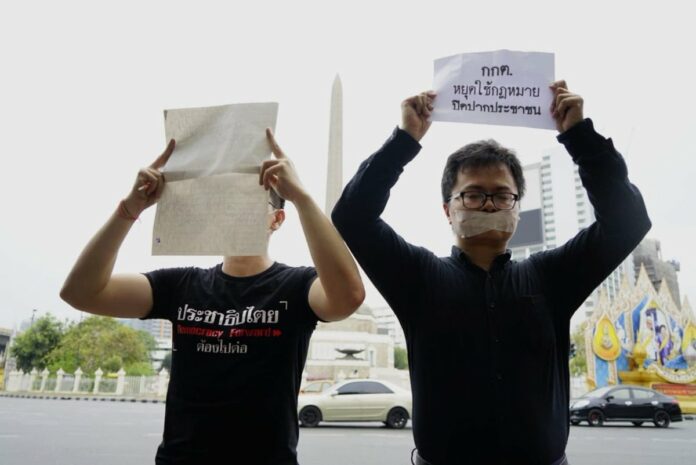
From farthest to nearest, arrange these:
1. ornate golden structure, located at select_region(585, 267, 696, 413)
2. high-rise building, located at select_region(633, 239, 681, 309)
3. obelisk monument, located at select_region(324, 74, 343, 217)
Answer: high-rise building, located at select_region(633, 239, 681, 309) < obelisk monument, located at select_region(324, 74, 343, 217) < ornate golden structure, located at select_region(585, 267, 696, 413)

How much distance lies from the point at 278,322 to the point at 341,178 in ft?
71.9

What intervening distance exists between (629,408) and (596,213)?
1311 cm

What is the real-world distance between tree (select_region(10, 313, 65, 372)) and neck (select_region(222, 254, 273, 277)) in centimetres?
4318

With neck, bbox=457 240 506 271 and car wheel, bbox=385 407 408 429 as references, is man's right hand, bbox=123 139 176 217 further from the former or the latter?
car wheel, bbox=385 407 408 429

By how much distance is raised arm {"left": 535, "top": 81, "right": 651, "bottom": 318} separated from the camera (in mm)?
1677

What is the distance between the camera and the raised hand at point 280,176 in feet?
5.54

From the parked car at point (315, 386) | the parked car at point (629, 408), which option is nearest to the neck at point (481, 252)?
the parked car at point (315, 386)

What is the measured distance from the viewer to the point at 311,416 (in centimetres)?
1066

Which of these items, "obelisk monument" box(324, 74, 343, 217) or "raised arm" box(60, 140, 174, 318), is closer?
"raised arm" box(60, 140, 174, 318)

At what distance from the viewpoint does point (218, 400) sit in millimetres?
1652

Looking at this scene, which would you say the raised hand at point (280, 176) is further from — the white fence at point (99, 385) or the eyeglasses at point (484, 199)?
the white fence at point (99, 385)

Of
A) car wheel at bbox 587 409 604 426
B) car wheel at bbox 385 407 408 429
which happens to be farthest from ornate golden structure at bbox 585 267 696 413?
car wheel at bbox 385 407 408 429

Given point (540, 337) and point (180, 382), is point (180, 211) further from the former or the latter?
point (540, 337)

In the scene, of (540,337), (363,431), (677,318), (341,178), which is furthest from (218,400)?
(677,318)
